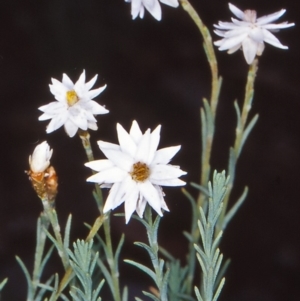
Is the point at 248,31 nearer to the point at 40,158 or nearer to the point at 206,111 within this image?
the point at 206,111

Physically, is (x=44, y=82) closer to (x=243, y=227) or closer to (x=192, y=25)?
(x=192, y=25)

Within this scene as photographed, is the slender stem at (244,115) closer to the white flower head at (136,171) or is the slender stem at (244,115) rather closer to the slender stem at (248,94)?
the slender stem at (248,94)

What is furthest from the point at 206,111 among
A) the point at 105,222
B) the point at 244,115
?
the point at 105,222

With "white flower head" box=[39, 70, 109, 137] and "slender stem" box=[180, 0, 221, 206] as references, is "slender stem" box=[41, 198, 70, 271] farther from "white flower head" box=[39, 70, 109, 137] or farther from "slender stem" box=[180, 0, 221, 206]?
"slender stem" box=[180, 0, 221, 206]

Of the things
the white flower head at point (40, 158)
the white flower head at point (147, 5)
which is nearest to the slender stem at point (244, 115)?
the white flower head at point (147, 5)

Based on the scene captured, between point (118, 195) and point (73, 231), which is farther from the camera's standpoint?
point (73, 231)

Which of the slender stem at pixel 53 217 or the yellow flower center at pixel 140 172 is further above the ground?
the yellow flower center at pixel 140 172

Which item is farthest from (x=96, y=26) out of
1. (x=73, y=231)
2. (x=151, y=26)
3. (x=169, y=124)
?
(x=73, y=231)
